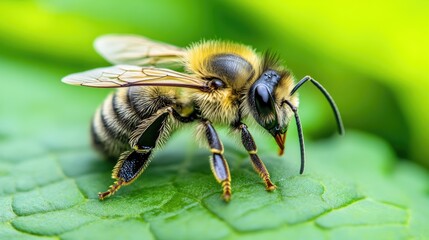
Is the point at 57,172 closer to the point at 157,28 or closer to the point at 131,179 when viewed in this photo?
the point at 131,179

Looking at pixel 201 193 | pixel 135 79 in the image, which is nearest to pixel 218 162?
pixel 201 193

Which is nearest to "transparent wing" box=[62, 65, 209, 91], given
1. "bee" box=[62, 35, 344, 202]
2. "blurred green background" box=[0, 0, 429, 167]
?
"bee" box=[62, 35, 344, 202]

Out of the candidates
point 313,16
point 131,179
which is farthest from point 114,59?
point 313,16

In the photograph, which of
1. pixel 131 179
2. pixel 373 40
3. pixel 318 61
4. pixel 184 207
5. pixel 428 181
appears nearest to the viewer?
pixel 184 207

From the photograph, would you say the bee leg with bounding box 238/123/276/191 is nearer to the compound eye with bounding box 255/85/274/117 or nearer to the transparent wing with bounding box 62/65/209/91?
the compound eye with bounding box 255/85/274/117

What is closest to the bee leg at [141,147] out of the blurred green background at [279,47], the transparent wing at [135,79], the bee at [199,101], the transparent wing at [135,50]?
the bee at [199,101]

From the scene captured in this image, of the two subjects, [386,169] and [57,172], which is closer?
[57,172]

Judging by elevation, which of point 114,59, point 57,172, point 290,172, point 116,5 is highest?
point 116,5
